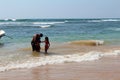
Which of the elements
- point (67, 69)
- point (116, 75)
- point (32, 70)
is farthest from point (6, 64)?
point (116, 75)

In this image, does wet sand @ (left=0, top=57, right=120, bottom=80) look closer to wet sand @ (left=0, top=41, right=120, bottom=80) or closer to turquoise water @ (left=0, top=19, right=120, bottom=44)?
wet sand @ (left=0, top=41, right=120, bottom=80)

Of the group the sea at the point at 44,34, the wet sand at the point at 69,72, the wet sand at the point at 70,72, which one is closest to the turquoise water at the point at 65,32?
the sea at the point at 44,34

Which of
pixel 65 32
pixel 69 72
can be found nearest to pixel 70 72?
pixel 69 72

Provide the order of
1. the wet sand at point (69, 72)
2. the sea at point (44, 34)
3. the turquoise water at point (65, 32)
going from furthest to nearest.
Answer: the turquoise water at point (65, 32) < the sea at point (44, 34) < the wet sand at point (69, 72)

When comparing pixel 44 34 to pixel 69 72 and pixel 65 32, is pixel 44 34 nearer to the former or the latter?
pixel 65 32

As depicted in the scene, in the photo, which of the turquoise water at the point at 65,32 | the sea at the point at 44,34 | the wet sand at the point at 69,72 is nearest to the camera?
the wet sand at the point at 69,72

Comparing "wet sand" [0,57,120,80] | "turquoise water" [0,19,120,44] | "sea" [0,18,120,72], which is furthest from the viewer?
"turquoise water" [0,19,120,44]

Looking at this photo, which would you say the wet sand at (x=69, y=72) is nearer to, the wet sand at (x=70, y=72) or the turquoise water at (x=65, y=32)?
the wet sand at (x=70, y=72)

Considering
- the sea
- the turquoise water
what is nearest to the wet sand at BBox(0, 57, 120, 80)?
the sea

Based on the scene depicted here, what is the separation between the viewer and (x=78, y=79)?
906cm

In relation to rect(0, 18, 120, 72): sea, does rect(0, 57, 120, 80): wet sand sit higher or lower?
higher

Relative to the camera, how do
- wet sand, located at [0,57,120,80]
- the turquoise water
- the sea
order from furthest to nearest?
the turquoise water, the sea, wet sand, located at [0,57,120,80]

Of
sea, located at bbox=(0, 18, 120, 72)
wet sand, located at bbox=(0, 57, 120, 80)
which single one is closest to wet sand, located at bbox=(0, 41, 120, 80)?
wet sand, located at bbox=(0, 57, 120, 80)

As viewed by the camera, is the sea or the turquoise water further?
the turquoise water
